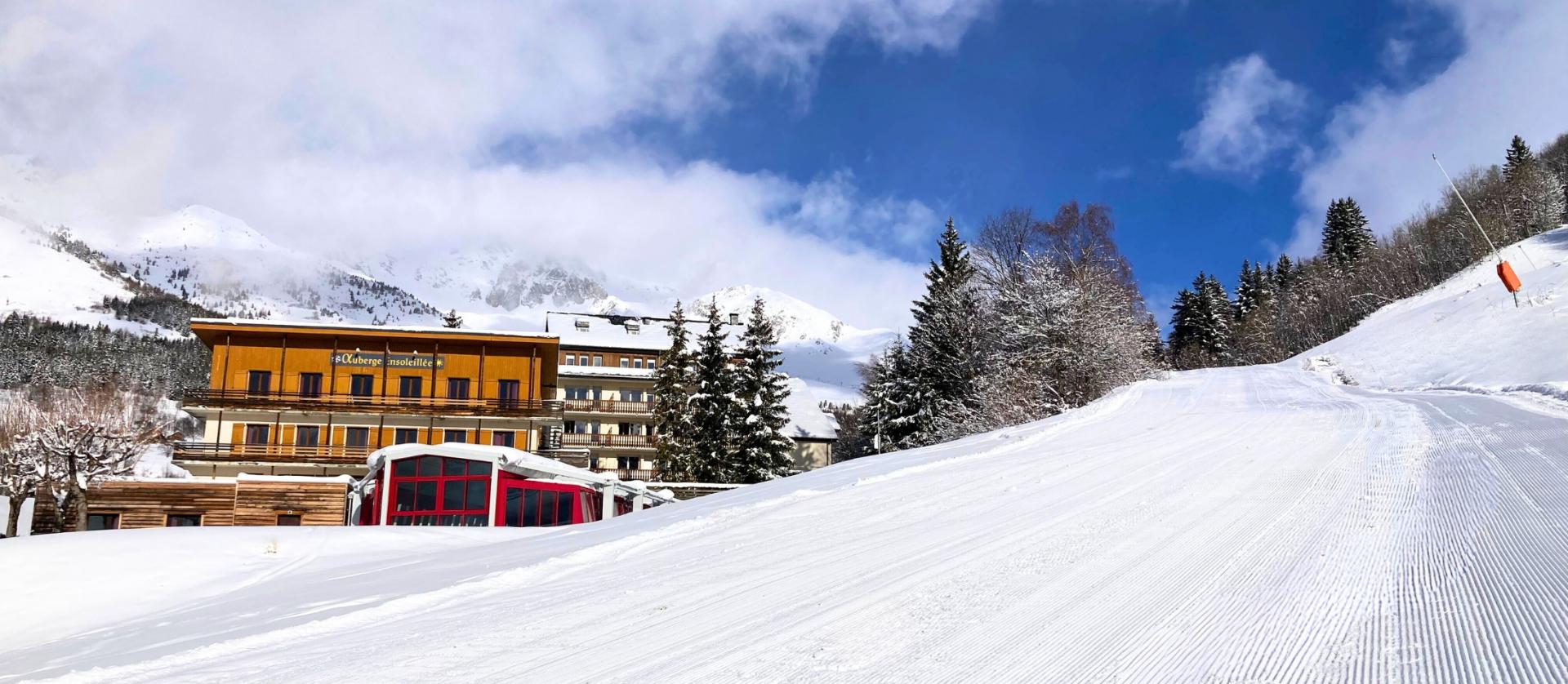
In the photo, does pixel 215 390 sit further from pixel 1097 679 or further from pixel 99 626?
pixel 1097 679

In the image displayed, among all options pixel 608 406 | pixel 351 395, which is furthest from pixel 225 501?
pixel 608 406

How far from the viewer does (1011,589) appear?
229 inches

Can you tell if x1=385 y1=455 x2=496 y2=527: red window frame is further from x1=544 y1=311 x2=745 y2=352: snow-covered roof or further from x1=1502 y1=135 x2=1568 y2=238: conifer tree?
x1=1502 y1=135 x2=1568 y2=238: conifer tree

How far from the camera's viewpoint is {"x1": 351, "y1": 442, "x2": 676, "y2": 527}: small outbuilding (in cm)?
2775

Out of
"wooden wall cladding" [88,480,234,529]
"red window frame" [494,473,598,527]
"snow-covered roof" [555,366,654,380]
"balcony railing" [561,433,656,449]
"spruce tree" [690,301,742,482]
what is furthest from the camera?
"snow-covered roof" [555,366,654,380]

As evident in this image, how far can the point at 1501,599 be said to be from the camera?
4590 millimetres

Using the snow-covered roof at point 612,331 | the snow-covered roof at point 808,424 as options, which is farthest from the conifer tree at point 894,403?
the snow-covered roof at point 808,424

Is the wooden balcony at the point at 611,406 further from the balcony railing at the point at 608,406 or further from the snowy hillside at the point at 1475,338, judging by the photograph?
the snowy hillside at the point at 1475,338

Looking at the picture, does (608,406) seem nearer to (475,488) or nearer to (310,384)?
(310,384)

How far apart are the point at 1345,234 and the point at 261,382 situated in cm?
8645

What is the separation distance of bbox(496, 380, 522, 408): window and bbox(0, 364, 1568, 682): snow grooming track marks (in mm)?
28868

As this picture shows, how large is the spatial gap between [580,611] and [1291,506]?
608 centimetres

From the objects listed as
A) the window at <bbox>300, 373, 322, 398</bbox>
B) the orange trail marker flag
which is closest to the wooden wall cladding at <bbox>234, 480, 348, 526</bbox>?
the window at <bbox>300, 373, 322, 398</bbox>

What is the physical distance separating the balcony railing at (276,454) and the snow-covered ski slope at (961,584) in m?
25.3
